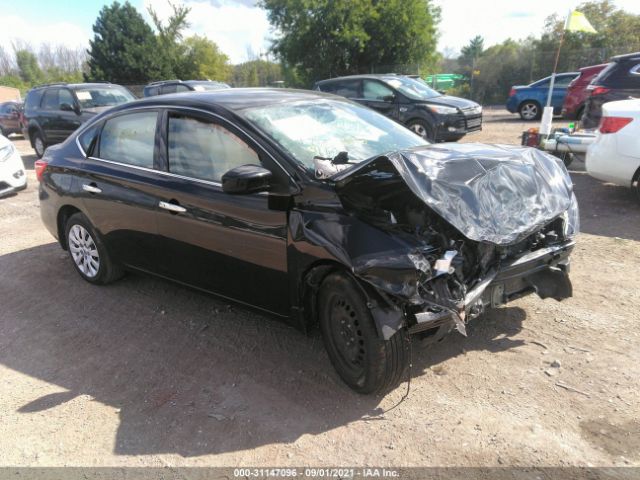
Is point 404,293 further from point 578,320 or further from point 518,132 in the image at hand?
point 518,132

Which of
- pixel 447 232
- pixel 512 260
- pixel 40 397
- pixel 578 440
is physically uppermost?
pixel 447 232

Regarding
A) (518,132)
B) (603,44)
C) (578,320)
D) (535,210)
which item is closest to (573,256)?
(578,320)

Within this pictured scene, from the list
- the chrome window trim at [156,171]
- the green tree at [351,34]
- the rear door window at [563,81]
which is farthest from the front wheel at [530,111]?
the chrome window trim at [156,171]

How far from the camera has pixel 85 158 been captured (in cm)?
460

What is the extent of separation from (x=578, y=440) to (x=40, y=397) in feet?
10.7

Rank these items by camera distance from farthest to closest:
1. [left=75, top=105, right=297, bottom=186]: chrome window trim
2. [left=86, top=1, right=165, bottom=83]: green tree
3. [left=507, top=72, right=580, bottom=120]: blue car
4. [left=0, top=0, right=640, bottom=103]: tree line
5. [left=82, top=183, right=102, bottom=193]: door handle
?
1. [left=86, top=1, right=165, bottom=83]: green tree
2. [left=0, top=0, right=640, bottom=103]: tree line
3. [left=507, top=72, right=580, bottom=120]: blue car
4. [left=82, top=183, right=102, bottom=193]: door handle
5. [left=75, top=105, right=297, bottom=186]: chrome window trim

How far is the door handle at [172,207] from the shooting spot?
366cm

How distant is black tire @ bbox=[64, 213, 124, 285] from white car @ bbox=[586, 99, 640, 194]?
5.73 metres

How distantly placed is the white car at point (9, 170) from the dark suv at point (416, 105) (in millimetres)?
7055

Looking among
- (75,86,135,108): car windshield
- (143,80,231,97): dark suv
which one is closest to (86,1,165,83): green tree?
(143,80,231,97): dark suv

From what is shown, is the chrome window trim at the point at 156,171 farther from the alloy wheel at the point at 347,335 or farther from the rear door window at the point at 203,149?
the alloy wheel at the point at 347,335

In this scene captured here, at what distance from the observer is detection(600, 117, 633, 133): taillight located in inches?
230

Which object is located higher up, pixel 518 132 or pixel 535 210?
pixel 535 210

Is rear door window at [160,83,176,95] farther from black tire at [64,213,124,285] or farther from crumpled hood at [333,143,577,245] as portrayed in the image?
crumpled hood at [333,143,577,245]
